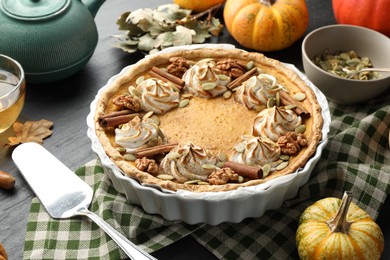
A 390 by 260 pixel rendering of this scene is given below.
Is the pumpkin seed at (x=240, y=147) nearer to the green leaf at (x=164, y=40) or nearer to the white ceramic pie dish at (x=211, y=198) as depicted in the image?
the white ceramic pie dish at (x=211, y=198)

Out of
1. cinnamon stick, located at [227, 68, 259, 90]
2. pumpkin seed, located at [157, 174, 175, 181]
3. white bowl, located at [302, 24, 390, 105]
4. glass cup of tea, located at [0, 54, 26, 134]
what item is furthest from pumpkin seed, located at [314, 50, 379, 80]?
glass cup of tea, located at [0, 54, 26, 134]

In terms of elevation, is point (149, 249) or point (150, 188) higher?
point (150, 188)

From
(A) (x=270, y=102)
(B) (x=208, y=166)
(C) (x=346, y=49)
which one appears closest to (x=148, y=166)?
(B) (x=208, y=166)

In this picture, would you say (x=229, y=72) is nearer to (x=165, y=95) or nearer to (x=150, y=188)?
(x=165, y=95)

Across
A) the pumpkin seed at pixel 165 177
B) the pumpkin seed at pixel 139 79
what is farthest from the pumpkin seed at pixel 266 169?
the pumpkin seed at pixel 139 79

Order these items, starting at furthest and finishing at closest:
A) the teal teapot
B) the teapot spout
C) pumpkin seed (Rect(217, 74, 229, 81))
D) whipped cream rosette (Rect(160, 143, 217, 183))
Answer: the teapot spout
the teal teapot
pumpkin seed (Rect(217, 74, 229, 81))
whipped cream rosette (Rect(160, 143, 217, 183))

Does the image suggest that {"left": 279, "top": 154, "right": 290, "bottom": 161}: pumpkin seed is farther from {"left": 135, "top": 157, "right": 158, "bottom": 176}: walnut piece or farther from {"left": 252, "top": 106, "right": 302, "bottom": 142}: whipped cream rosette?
{"left": 135, "top": 157, "right": 158, "bottom": 176}: walnut piece

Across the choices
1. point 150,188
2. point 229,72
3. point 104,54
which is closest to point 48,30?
point 104,54
